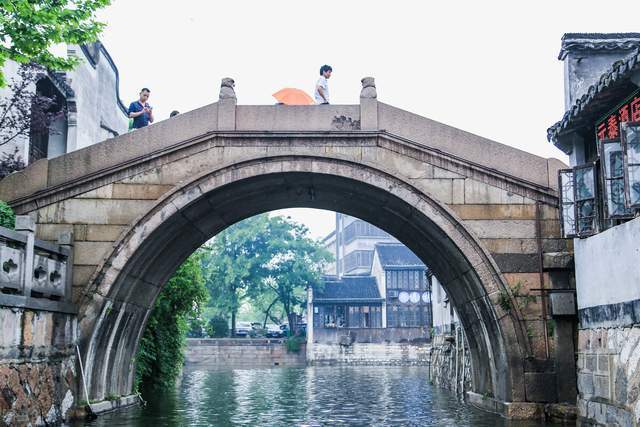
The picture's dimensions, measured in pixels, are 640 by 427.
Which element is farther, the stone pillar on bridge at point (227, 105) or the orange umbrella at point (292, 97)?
the orange umbrella at point (292, 97)

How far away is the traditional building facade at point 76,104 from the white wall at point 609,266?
12.4 metres

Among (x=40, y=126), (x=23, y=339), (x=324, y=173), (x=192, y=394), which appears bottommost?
(x=192, y=394)

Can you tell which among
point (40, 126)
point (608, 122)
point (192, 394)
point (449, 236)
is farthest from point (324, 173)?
point (192, 394)

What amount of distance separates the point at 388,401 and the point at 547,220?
7.02 meters

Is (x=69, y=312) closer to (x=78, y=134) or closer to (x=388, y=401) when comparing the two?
(x=388, y=401)

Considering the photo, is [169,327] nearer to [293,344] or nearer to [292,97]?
[292,97]

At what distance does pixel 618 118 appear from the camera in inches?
406

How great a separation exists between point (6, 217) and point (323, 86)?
6019 millimetres

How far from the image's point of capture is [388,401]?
1789 cm

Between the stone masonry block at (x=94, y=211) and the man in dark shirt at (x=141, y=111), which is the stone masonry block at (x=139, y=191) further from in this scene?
the man in dark shirt at (x=141, y=111)

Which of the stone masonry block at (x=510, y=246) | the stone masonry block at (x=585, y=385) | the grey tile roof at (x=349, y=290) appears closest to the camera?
the stone masonry block at (x=585, y=385)

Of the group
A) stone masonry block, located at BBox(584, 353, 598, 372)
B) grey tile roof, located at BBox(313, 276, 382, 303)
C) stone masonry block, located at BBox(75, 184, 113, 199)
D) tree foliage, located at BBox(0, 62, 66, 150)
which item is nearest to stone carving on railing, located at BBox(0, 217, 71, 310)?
stone masonry block, located at BBox(75, 184, 113, 199)

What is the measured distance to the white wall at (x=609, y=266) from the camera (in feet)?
30.4

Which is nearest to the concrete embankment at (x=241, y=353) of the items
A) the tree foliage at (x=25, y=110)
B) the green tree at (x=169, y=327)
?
the green tree at (x=169, y=327)
